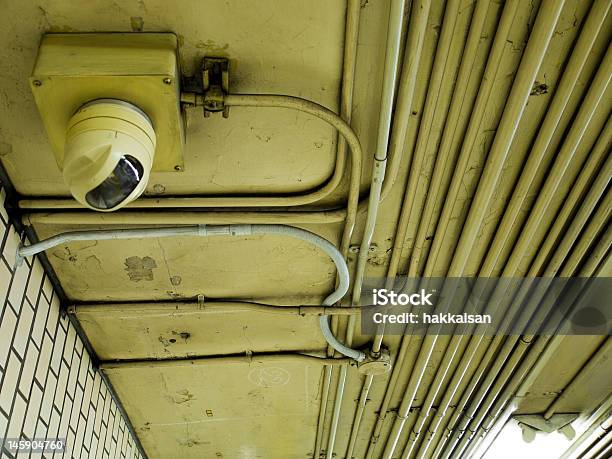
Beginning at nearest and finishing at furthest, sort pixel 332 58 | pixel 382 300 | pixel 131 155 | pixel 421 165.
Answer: pixel 131 155
pixel 332 58
pixel 421 165
pixel 382 300

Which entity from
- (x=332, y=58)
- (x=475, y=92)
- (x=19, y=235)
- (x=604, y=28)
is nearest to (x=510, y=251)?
(x=475, y=92)

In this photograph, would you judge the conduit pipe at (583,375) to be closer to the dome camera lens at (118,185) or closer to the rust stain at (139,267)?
the rust stain at (139,267)

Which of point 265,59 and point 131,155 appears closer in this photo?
point 131,155

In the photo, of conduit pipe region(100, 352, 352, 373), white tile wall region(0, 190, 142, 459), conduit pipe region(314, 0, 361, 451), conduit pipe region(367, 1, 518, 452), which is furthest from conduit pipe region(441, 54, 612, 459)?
white tile wall region(0, 190, 142, 459)

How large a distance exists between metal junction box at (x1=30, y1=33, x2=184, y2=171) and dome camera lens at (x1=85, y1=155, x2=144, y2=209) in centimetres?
16

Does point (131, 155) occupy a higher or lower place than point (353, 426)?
lower

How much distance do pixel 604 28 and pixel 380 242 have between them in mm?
836

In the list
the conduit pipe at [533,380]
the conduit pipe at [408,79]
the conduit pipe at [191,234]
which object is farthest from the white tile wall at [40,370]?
the conduit pipe at [533,380]

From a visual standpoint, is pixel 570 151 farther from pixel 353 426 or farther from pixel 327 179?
pixel 353 426

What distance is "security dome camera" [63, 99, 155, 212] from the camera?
1128mm

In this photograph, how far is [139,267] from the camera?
1.84 metres

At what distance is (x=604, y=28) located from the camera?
1317 mm

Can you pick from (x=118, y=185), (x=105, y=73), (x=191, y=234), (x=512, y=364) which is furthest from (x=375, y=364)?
(x=105, y=73)

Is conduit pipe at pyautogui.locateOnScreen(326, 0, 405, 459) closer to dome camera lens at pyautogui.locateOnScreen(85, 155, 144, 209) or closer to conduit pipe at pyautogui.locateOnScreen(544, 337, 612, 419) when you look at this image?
dome camera lens at pyautogui.locateOnScreen(85, 155, 144, 209)
